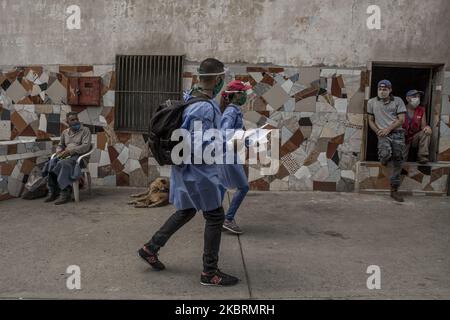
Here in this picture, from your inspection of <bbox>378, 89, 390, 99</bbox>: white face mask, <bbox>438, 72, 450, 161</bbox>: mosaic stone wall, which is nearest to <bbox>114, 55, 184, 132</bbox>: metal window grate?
<bbox>378, 89, 390, 99</bbox>: white face mask

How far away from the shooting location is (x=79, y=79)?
24.8 ft

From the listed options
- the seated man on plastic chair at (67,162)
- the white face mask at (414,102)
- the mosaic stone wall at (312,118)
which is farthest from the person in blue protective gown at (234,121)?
the white face mask at (414,102)

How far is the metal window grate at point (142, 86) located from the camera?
24.6 ft

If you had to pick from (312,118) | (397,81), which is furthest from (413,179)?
(397,81)

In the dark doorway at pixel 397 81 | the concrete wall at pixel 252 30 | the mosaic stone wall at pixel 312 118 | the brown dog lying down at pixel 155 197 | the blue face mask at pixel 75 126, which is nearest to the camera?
the brown dog lying down at pixel 155 197

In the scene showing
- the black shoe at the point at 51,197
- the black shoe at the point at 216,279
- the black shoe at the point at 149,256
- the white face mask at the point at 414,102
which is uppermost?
the white face mask at the point at 414,102

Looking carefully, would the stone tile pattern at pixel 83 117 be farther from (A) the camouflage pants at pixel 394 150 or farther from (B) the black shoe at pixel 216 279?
(B) the black shoe at pixel 216 279

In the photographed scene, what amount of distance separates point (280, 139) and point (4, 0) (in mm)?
5113

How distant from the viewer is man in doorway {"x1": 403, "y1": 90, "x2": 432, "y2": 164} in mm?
7246

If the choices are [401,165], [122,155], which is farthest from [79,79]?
[401,165]

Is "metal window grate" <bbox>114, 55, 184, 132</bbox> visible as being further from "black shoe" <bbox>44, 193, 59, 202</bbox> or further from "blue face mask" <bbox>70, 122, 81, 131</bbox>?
"black shoe" <bbox>44, 193, 59, 202</bbox>

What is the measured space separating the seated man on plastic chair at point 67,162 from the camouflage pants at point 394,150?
4422 millimetres

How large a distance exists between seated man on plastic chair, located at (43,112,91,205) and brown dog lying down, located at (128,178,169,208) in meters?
0.92

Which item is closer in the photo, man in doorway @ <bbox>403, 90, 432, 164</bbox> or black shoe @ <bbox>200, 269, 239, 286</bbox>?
black shoe @ <bbox>200, 269, 239, 286</bbox>
